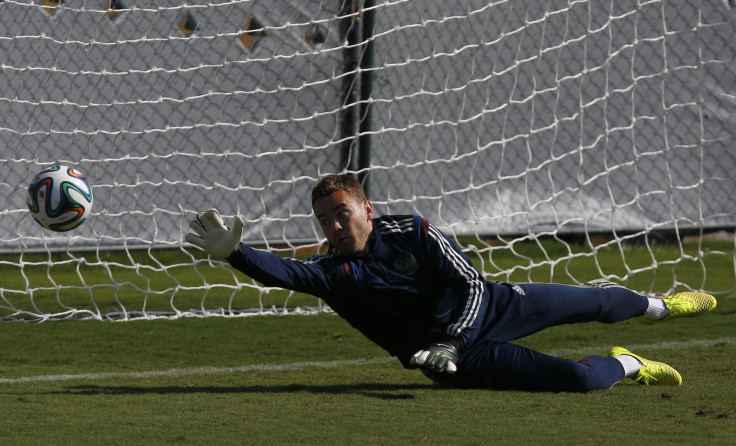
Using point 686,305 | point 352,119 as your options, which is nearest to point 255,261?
point 686,305

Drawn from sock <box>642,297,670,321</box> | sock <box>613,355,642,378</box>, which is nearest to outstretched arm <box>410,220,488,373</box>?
sock <box>613,355,642,378</box>

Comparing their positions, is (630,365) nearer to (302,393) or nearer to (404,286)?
(404,286)

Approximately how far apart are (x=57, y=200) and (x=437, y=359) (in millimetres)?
1836

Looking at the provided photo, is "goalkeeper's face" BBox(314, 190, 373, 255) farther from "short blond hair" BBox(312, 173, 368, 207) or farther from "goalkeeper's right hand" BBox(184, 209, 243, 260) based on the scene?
"goalkeeper's right hand" BBox(184, 209, 243, 260)

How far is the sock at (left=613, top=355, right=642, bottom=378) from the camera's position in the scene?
13.2 feet

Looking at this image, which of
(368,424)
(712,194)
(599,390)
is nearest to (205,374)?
(368,424)

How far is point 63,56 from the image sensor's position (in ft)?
21.2

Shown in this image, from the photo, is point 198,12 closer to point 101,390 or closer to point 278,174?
point 278,174

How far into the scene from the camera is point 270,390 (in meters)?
4.00

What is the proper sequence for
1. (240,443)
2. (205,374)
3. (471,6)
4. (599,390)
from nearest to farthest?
(240,443), (599,390), (205,374), (471,6)

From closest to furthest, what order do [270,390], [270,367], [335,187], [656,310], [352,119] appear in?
[335,187], [270,390], [656,310], [270,367], [352,119]

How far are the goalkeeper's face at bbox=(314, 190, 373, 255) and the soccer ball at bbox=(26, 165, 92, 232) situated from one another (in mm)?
1192

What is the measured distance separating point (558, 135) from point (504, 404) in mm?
4109

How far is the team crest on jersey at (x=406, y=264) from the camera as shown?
3912 mm
